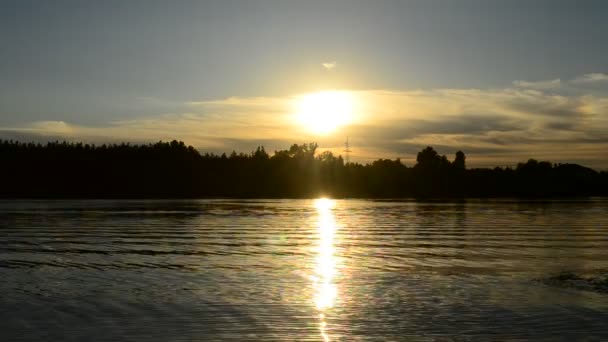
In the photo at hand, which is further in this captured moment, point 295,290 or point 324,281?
point 324,281

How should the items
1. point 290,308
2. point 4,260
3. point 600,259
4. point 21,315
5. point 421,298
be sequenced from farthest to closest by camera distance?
point 600,259 → point 4,260 → point 421,298 → point 290,308 → point 21,315

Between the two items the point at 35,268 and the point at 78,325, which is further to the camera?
the point at 35,268

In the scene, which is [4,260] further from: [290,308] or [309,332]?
[309,332]

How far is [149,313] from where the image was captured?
777 inches

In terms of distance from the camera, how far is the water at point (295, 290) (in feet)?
58.4

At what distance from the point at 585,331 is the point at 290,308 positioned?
8.03 meters

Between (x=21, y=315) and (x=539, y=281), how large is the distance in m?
18.1

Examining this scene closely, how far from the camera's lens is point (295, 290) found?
24125mm

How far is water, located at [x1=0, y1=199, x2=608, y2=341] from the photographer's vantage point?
17.8m

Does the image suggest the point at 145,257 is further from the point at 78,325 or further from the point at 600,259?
the point at 600,259

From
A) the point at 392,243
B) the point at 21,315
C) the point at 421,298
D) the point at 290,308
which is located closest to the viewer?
the point at 21,315

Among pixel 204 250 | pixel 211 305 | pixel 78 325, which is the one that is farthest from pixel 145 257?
pixel 78 325

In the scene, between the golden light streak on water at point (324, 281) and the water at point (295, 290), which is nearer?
the water at point (295, 290)

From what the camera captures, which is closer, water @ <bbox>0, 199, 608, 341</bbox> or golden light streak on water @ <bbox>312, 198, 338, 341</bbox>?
water @ <bbox>0, 199, 608, 341</bbox>
